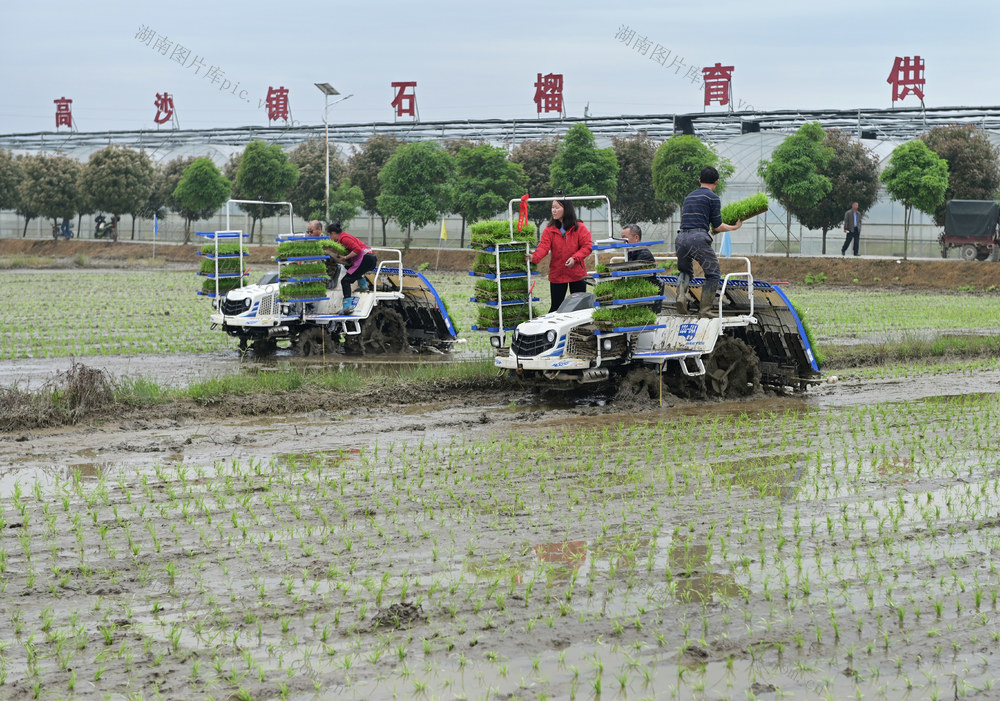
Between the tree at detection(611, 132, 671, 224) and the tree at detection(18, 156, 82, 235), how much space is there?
116 feet

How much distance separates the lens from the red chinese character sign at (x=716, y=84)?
60.1 meters

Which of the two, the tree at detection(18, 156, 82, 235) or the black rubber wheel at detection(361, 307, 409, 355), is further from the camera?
the tree at detection(18, 156, 82, 235)

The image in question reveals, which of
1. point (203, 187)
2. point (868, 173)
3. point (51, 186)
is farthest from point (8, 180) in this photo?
point (868, 173)

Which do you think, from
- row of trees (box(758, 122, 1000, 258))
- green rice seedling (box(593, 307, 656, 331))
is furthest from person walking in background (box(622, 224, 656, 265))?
row of trees (box(758, 122, 1000, 258))

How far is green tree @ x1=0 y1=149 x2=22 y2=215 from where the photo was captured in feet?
240

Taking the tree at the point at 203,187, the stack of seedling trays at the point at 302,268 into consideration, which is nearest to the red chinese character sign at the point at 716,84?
the tree at the point at 203,187

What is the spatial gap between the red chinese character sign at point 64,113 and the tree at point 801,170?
6430 centimetres

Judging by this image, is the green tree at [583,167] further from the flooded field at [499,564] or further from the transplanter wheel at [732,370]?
the flooded field at [499,564]

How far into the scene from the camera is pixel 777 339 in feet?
46.9

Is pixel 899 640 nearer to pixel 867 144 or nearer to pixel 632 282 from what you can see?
pixel 632 282

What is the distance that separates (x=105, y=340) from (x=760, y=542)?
54.8 feet

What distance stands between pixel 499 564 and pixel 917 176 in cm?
3890

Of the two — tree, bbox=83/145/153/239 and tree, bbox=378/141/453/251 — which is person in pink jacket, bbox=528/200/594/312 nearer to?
tree, bbox=378/141/453/251

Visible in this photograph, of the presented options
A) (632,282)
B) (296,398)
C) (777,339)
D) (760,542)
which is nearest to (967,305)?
(777,339)
